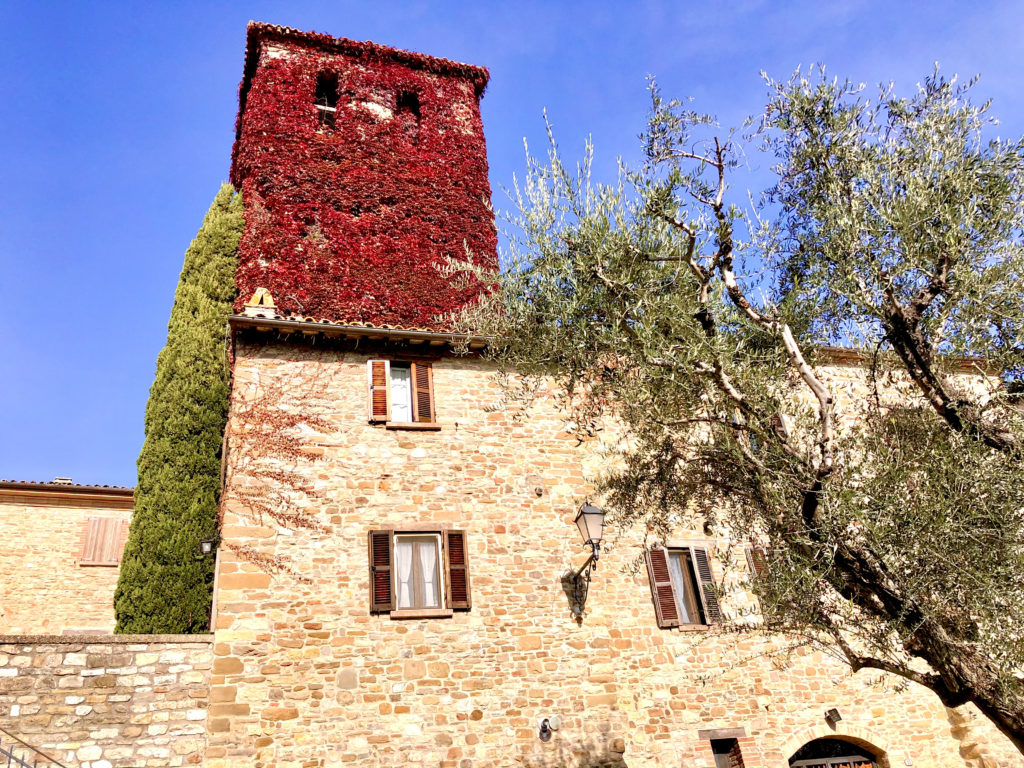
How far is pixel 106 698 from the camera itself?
8.12m

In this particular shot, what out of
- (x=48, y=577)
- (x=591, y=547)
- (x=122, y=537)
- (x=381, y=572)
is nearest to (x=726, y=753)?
(x=591, y=547)

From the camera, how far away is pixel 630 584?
10.9 meters

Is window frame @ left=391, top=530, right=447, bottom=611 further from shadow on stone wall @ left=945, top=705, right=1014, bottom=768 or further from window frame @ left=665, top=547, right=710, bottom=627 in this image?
shadow on stone wall @ left=945, top=705, right=1014, bottom=768

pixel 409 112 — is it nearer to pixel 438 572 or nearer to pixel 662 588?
pixel 438 572

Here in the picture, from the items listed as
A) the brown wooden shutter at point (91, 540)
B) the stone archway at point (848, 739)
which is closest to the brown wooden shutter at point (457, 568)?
the stone archway at point (848, 739)

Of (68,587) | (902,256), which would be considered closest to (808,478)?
(902,256)

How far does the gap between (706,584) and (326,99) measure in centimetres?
1566

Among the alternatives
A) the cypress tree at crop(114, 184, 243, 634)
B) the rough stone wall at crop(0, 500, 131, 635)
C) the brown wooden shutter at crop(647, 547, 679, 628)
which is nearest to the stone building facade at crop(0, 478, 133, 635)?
the rough stone wall at crop(0, 500, 131, 635)

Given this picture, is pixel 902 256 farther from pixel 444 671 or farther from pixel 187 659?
pixel 187 659

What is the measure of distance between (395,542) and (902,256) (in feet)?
22.7

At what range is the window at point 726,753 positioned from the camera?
10180 millimetres

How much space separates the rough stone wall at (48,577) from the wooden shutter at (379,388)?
7689 millimetres

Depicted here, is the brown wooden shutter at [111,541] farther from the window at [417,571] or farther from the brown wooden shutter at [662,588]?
the brown wooden shutter at [662,588]

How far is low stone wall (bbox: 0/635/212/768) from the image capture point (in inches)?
308
